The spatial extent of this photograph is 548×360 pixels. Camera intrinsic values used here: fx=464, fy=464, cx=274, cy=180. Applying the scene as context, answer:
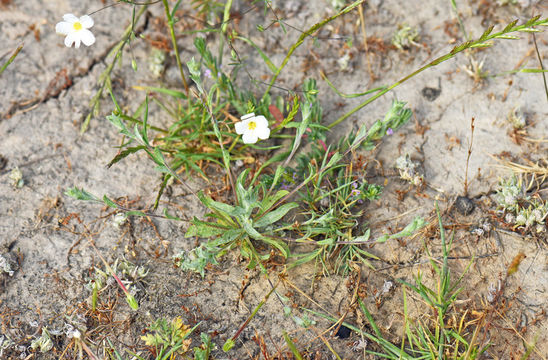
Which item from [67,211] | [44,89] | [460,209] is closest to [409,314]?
[460,209]

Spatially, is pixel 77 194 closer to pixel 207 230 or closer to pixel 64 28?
pixel 207 230

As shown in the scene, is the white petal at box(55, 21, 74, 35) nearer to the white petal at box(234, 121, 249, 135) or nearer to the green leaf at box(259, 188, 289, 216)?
the white petal at box(234, 121, 249, 135)

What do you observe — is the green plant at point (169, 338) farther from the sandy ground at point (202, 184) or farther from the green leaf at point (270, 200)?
the green leaf at point (270, 200)

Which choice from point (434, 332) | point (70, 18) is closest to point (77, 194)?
point (70, 18)

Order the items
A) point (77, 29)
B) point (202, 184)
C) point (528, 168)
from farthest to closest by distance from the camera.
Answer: point (202, 184) → point (528, 168) → point (77, 29)

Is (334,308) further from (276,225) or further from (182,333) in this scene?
(182,333)

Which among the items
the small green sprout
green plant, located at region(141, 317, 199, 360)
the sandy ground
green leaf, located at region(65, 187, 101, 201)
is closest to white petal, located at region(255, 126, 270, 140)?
the sandy ground

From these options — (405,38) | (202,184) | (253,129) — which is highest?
(253,129)
